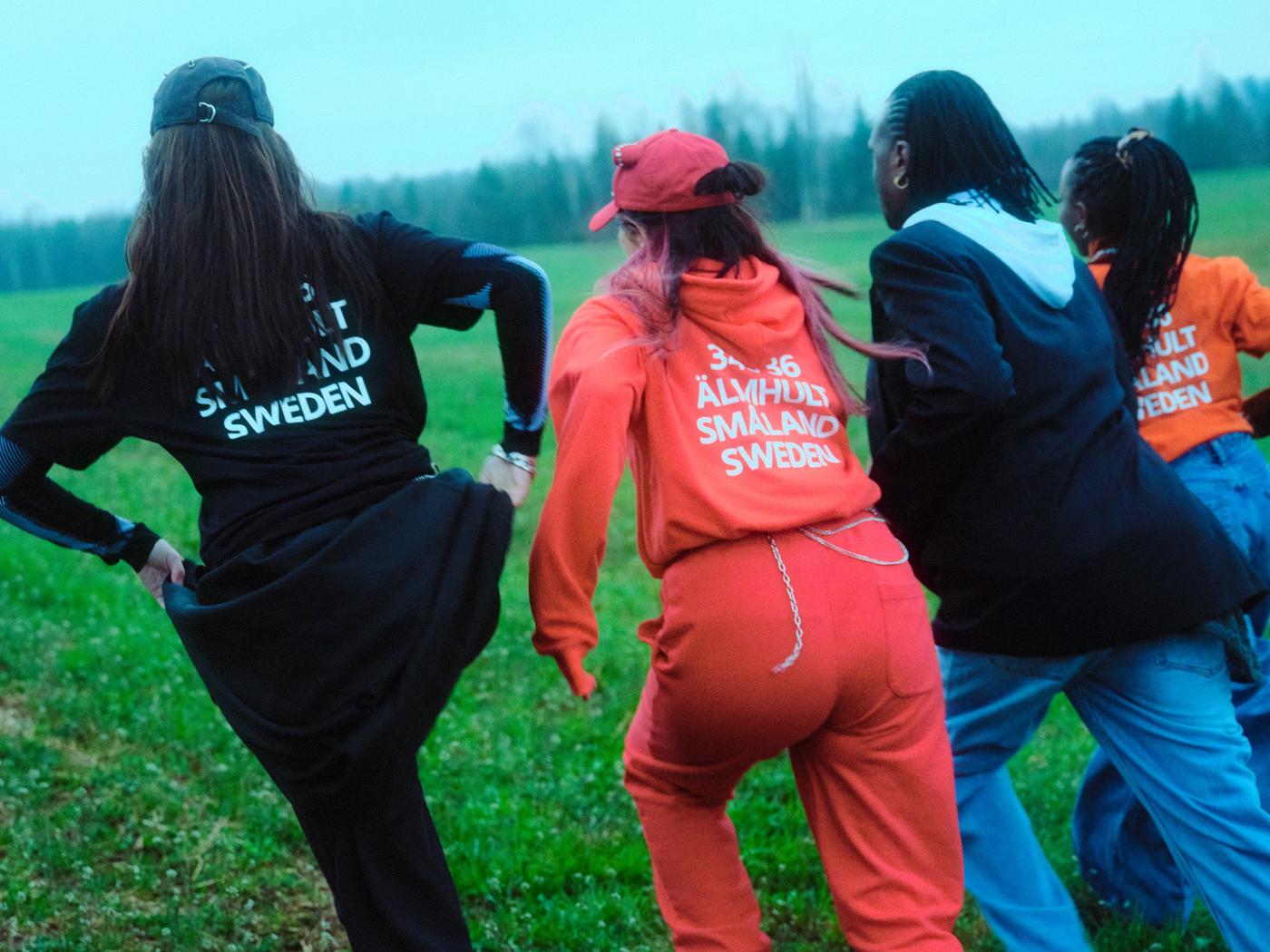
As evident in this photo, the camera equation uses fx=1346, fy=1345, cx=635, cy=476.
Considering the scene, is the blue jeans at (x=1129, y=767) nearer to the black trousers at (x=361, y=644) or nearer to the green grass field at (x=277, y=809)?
the green grass field at (x=277, y=809)

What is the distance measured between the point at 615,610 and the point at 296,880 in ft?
10.6

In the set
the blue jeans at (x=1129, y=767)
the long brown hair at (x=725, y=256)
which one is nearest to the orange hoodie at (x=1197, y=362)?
the blue jeans at (x=1129, y=767)

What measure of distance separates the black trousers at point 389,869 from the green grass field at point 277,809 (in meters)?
1.03

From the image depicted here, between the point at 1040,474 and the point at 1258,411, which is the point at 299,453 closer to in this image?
the point at 1040,474

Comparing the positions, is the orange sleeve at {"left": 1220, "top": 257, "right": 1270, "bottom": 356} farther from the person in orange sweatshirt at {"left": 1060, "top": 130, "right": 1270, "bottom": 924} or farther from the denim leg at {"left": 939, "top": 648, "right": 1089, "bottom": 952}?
the denim leg at {"left": 939, "top": 648, "right": 1089, "bottom": 952}

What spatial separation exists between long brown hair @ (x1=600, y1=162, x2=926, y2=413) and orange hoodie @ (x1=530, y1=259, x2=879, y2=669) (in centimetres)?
5

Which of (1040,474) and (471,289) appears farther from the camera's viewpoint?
(1040,474)

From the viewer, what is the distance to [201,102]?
92.7 inches

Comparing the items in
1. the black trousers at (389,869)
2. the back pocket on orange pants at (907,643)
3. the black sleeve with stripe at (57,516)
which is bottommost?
the black trousers at (389,869)

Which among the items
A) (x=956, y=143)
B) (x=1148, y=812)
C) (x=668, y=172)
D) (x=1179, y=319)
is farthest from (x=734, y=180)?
(x=1148, y=812)

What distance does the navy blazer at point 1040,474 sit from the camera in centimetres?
261

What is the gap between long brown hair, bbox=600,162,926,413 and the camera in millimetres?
2580

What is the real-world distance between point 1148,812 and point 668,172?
2.01 meters

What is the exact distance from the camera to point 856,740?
8.14 ft
